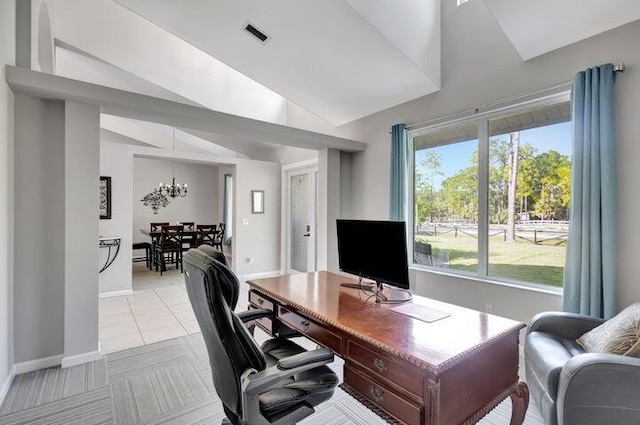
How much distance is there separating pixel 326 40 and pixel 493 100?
5.74ft

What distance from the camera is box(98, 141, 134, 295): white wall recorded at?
470cm

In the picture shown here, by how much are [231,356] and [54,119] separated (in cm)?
266

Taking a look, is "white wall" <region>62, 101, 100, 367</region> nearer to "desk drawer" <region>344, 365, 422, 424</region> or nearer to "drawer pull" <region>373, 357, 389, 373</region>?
"desk drawer" <region>344, 365, 422, 424</region>

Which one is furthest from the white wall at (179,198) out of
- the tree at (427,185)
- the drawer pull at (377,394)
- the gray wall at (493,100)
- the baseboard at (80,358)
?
the drawer pull at (377,394)

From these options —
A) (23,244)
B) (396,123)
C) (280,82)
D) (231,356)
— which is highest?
(280,82)

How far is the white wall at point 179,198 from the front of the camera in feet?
26.5

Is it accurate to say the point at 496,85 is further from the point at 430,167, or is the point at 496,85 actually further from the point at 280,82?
the point at 280,82

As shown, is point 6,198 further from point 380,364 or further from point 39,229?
point 380,364

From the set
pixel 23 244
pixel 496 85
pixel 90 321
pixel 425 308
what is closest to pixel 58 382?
pixel 90 321

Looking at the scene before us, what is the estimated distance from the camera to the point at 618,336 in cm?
175

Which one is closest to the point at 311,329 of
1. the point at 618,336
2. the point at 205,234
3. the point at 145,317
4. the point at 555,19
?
the point at 618,336

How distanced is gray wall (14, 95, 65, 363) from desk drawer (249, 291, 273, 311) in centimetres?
172

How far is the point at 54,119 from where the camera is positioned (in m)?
2.59

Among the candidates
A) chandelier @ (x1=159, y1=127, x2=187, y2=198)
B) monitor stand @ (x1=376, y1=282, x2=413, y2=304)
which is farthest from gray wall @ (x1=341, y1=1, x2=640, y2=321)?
chandelier @ (x1=159, y1=127, x2=187, y2=198)
